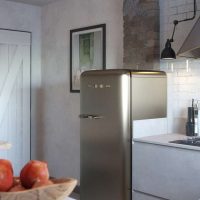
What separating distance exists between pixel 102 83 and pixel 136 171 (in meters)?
0.87

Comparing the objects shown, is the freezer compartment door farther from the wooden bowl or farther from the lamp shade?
the wooden bowl

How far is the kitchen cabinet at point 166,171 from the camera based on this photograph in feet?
9.12

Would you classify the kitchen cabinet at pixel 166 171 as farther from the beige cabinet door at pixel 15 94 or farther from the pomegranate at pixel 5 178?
the beige cabinet door at pixel 15 94

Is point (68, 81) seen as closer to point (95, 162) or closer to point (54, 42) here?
point (54, 42)

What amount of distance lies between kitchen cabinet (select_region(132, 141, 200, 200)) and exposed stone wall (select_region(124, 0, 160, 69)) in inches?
38.2

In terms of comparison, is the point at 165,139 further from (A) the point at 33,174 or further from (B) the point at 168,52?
(A) the point at 33,174

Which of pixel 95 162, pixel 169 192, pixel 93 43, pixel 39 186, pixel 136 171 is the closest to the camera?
pixel 39 186

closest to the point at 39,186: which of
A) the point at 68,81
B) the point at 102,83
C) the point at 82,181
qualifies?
the point at 102,83

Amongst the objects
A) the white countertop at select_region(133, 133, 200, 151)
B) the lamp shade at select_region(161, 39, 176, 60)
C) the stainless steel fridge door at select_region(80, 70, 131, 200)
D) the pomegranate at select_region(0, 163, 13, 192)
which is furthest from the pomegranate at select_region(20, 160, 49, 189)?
the lamp shade at select_region(161, 39, 176, 60)

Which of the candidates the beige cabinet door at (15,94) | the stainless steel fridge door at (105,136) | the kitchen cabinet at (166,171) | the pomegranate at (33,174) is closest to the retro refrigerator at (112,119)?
the stainless steel fridge door at (105,136)

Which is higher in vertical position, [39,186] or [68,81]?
[68,81]

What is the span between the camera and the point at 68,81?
489cm

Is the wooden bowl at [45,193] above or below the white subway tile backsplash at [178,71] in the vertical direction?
below

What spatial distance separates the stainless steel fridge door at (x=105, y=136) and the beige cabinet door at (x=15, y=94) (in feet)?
6.06
